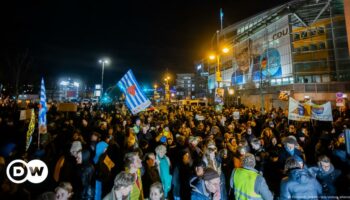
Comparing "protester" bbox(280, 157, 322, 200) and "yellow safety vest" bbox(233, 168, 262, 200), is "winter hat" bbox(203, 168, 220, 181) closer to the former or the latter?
"yellow safety vest" bbox(233, 168, 262, 200)

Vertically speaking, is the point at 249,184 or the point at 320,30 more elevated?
the point at 320,30

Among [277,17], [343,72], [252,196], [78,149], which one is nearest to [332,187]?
[252,196]

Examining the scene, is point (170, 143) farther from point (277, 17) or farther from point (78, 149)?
point (277, 17)

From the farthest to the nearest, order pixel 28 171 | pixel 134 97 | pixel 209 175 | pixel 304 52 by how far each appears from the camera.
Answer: pixel 304 52 → pixel 134 97 → pixel 28 171 → pixel 209 175

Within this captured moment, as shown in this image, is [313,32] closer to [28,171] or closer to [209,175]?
[209,175]

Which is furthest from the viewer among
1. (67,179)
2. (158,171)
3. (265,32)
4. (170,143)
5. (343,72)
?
(265,32)

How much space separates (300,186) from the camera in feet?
10.5

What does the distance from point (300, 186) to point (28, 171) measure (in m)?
5.19

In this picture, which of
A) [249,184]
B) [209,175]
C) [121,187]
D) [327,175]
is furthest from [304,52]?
[121,187]

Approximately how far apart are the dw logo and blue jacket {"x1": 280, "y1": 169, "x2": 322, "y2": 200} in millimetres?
4856

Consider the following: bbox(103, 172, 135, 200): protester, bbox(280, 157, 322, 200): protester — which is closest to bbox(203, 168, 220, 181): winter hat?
bbox(103, 172, 135, 200): protester

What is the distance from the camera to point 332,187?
3875 millimetres

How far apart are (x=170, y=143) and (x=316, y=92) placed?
27161mm

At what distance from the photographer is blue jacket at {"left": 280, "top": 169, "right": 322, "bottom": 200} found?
3.18 m
